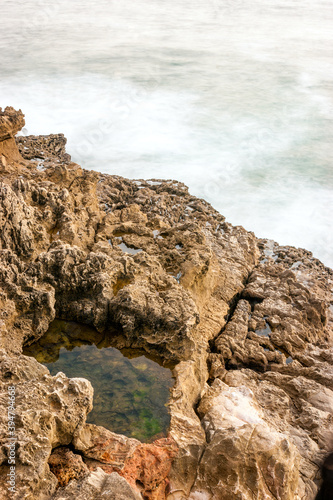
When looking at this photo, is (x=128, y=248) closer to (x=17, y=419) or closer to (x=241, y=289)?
(x=241, y=289)

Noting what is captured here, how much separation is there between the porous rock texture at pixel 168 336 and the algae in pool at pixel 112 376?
0.36 feet

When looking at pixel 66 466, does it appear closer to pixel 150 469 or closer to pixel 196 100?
pixel 150 469

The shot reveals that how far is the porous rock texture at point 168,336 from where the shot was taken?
2533 millimetres

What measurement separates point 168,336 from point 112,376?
61 centimetres

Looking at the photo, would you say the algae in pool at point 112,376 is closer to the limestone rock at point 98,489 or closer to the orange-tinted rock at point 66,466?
the orange-tinted rock at point 66,466

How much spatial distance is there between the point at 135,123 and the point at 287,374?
10406 mm

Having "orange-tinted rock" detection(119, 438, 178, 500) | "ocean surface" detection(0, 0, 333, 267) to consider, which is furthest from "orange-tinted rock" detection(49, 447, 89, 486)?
"ocean surface" detection(0, 0, 333, 267)

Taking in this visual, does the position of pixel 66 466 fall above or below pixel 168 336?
below

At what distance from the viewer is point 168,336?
372 centimetres

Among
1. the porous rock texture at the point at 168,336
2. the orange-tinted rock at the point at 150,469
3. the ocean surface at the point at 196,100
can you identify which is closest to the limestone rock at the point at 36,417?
the porous rock texture at the point at 168,336

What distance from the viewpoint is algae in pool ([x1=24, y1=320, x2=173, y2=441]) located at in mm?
3088

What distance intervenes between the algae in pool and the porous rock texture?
0.36 feet

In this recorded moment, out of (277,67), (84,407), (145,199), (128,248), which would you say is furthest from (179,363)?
(277,67)

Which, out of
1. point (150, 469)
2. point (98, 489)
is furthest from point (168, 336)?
point (98, 489)
